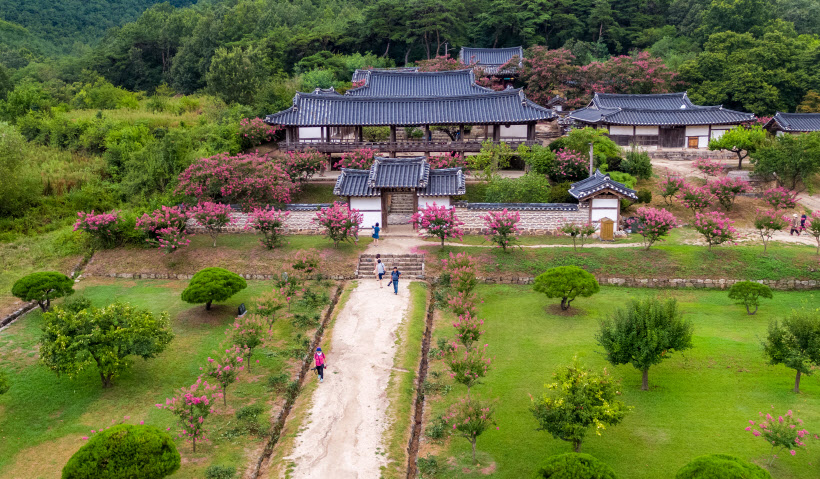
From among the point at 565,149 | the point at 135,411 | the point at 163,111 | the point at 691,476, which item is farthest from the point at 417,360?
the point at 163,111

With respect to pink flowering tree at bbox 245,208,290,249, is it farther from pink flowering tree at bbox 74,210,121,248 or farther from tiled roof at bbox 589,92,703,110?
tiled roof at bbox 589,92,703,110

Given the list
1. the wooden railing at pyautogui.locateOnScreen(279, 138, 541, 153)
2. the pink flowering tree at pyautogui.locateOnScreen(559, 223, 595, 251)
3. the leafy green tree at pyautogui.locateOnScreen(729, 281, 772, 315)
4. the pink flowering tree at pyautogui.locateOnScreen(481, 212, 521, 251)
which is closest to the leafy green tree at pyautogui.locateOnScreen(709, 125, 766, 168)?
the wooden railing at pyautogui.locateOnScreen(279, 138, 541, 153)

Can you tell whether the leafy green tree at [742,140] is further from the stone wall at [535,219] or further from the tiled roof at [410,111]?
the stone wall at [535,219]

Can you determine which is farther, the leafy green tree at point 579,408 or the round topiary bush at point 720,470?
the leafy green tree at point 579,408

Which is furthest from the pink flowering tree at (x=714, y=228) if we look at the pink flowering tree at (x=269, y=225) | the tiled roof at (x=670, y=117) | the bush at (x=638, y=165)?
the pink flowering tree at (x=269, y=225)

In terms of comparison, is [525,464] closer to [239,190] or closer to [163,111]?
[239,190]

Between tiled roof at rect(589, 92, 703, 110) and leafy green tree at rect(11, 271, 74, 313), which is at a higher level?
tiled roof at rect(589, 92, 703, 110)
